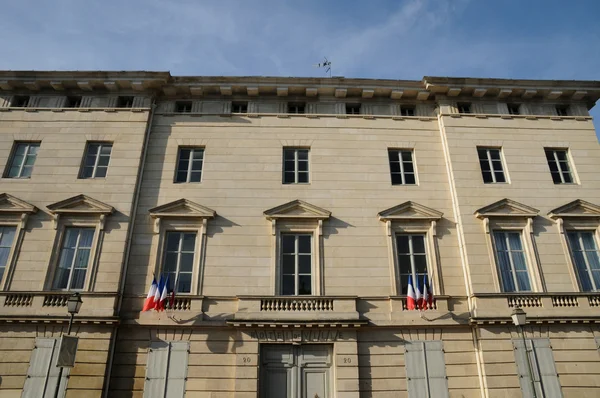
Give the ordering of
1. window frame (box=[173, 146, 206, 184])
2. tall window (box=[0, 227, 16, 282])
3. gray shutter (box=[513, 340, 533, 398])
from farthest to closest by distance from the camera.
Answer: window frame (box=[173, 146, 206, 184]) → tall window (box=[0, 227, 16, 282]) → gray shutter (box=[513, 340, 533, 398])

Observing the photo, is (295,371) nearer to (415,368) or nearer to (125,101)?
(415,368)

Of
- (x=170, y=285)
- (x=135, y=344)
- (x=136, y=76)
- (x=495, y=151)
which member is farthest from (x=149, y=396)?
(x=495, y=151)

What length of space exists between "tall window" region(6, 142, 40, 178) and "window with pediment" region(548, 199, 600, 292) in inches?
869

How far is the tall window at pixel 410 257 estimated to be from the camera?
16.3 meters

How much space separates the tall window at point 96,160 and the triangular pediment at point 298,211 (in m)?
7.49

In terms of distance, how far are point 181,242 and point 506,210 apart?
43.6 ft

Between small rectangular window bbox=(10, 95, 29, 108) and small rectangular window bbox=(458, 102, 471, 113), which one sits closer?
small rectangular window bbox=(10, 95, 29, 108)

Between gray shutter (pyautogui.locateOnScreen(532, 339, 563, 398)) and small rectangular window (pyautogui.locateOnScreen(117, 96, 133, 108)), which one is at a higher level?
small rectangular window (pyautogui.locateOnScreen(117, 96, 133, 108))

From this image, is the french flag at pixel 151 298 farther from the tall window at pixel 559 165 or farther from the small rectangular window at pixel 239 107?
the tall window at pixel 559 165

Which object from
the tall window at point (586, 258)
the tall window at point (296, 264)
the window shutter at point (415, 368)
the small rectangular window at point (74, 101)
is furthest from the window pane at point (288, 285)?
the small rectangular window at point (74, 101)

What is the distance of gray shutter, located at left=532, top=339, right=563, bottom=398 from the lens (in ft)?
47.1

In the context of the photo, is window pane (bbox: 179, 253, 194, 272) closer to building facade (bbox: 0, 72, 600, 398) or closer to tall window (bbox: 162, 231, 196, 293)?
tall window (bbox: 162, 231, 196, 293)

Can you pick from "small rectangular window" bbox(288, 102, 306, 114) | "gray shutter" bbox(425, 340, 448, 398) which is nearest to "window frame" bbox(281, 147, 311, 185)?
"small rectangular window" bbox(288, 102, 306, 114)

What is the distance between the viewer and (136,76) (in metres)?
19.3
